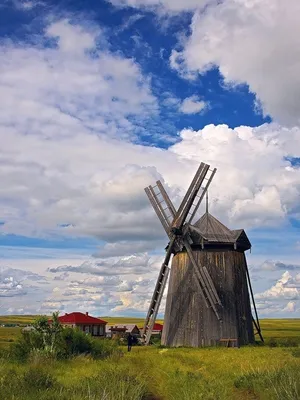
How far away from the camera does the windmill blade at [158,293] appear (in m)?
34.3

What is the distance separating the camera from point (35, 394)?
11383 millimetres

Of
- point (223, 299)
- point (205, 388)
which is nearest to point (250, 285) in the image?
point (223, 299)

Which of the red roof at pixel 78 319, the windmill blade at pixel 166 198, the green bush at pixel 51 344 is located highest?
the windmill blade at pixel 166 198

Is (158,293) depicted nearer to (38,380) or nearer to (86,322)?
(38,380)

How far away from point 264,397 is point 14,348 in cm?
1431

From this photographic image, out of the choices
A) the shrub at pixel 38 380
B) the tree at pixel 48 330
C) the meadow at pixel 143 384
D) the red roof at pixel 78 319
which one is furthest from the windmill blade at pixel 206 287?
the red roof at pixel 78 319

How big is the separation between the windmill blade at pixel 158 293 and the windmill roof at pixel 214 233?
1867 millimetres

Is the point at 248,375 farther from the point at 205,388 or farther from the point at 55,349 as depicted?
the point at 55,349

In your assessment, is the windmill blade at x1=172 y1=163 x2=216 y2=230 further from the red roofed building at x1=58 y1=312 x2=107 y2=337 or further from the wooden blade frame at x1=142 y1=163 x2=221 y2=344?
the red roofed building at x1=58 y1=312 x2=107 y2=337

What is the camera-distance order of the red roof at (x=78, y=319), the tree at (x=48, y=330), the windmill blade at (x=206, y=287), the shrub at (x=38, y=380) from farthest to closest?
the red roof at (x=78, y=319), the windmill blade at (x=206, y=287), the tree at (x=48, y=330), the shrub at (x=38, y=380)

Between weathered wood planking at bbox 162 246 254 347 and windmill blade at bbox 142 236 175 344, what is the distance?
0.78 meters

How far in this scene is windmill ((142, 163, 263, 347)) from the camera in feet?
107

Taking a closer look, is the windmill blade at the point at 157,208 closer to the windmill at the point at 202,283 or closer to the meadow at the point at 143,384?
the windmill at the point at 202,283

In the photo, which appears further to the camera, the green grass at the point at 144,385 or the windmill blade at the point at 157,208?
the windmill blade at the point at 157,208
